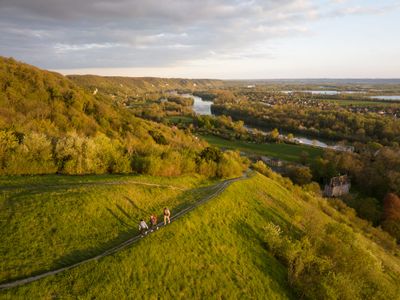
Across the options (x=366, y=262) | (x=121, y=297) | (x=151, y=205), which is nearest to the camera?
(x=121, y=297)

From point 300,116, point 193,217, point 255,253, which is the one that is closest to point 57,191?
point 193,217

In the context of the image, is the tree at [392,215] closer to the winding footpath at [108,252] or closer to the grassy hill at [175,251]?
the grassy hill at [175,251]

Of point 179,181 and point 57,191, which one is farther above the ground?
point 57,191

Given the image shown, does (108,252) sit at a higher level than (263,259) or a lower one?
higher

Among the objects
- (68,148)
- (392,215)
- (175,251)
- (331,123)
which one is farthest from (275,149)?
(175,251)

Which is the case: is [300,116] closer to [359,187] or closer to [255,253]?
[359,187]

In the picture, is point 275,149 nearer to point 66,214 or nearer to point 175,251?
point 175,251
